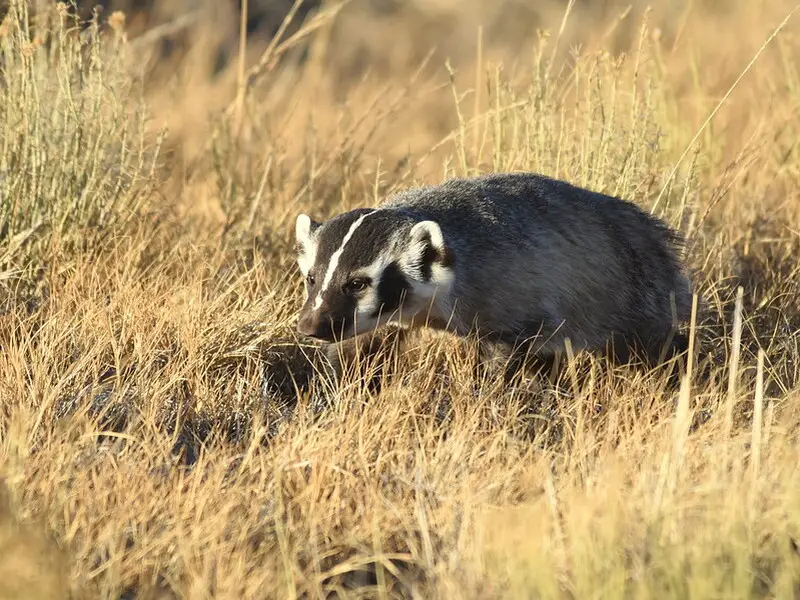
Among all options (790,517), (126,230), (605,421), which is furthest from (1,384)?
(790,517)

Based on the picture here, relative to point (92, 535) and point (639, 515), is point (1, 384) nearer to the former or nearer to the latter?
point (92, 535)

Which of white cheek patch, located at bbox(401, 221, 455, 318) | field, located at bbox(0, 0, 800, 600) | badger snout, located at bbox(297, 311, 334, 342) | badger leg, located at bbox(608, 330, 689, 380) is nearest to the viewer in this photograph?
field, located at bbox(0, 0, 800, 600)

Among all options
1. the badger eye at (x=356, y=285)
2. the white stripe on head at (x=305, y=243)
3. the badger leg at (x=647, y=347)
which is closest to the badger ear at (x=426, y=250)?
the badger eye at (x=356, y=285)

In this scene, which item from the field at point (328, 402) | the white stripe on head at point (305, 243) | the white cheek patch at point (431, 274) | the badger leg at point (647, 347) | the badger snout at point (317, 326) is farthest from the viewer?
the badger leg at point (647, 347)

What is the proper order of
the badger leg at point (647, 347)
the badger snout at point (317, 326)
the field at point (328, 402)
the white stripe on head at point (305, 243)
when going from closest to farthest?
the field at point (328, 402) < the badger snout at point (317, 326) < the white stripe on head at point (305, 243) < the badger leg at point (647, 347)

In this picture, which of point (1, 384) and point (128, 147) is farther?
point (128, 147)

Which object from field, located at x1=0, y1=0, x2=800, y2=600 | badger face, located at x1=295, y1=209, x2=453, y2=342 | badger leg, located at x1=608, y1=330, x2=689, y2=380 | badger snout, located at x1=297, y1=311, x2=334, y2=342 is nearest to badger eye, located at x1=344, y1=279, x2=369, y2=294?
badger face, located at x1=295, y1=209, x2=453, y2=342

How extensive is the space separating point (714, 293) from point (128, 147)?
2907 mm

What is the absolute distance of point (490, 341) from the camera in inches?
174

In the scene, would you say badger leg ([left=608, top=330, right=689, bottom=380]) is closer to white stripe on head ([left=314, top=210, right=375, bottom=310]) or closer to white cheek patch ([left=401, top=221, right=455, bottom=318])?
white cheek patch ([left=401, top=221, right=455, bottom=318])

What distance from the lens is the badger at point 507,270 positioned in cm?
417

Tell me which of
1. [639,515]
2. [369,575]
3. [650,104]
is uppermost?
[650,104]

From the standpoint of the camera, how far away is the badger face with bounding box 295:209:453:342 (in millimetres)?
4109

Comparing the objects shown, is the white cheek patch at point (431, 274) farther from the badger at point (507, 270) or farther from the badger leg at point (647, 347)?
the badger leg at point (647, 347)
